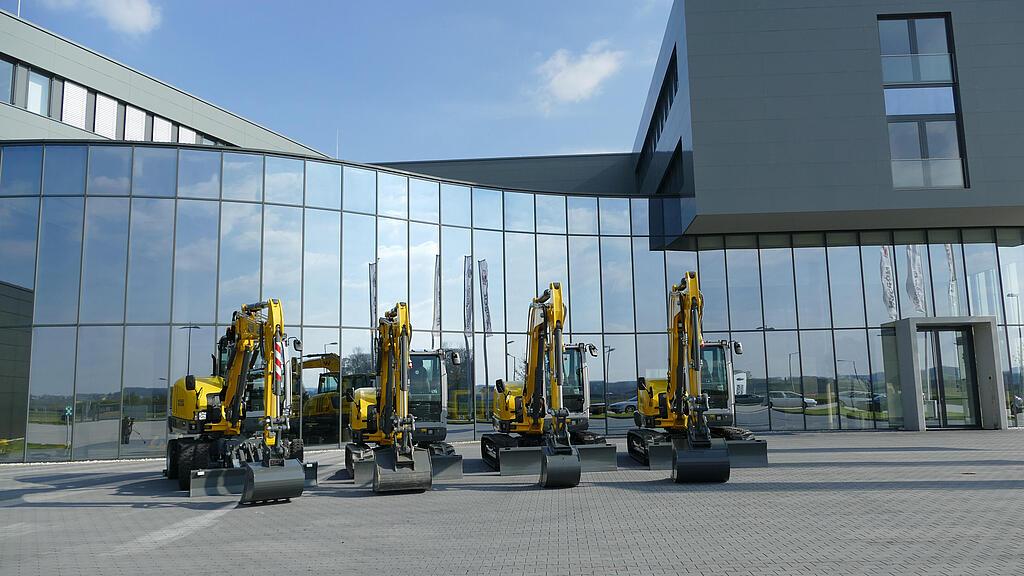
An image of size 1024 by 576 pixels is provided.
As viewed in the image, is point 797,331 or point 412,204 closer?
point 412,204

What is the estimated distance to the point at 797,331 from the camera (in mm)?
25344

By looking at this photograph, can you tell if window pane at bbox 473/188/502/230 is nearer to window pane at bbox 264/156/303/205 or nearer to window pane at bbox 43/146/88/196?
window pane at bbox 264/156/303/205

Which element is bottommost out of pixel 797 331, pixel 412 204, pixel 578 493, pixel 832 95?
pixel 578 493

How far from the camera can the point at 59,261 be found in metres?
19.8

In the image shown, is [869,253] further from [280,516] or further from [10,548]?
[10,548]

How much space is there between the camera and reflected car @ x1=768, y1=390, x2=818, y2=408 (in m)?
25.0

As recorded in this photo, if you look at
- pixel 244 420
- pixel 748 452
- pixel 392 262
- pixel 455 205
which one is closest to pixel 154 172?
pixel 392 262

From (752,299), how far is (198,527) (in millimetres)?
20653

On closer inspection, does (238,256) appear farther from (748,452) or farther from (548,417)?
(748,452)

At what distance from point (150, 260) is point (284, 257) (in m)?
3.59

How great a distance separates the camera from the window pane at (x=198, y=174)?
2067 cm

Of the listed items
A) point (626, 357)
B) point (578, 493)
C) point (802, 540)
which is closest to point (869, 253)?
point (626, 357)

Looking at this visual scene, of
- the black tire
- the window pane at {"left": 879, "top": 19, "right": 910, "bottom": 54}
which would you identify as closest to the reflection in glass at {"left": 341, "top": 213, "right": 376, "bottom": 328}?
the black tire

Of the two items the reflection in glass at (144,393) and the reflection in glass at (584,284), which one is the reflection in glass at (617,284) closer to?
the reflection in glass at (584,284)
